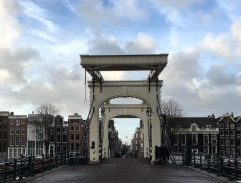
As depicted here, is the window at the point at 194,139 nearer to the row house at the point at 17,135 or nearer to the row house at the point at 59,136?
the row house at the point at 59,136

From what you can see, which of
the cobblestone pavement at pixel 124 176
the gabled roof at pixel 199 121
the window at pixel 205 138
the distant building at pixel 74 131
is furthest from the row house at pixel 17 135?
the cobblestone pavement at pixel 124 176

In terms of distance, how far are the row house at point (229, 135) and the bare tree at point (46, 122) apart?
34.4 metres

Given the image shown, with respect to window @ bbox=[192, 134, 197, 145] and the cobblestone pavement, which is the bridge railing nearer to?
the cobblestone pavement

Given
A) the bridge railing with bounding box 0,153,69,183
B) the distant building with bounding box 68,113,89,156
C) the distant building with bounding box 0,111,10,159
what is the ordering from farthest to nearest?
the distant building with bounding box 0,111,10,159 → the distant building with bounding box 68,113,89,156 → the bridge railing with bounding box 0,153,69,183

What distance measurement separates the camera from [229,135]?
73.1m

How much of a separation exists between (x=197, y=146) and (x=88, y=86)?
2015 inches

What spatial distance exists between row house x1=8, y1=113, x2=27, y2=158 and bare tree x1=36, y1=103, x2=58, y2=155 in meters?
13.8

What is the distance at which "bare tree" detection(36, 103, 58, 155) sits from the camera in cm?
5844

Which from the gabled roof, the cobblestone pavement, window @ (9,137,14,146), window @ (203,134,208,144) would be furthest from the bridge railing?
window @ (9,137,14,146)

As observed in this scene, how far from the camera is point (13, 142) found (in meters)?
74.6

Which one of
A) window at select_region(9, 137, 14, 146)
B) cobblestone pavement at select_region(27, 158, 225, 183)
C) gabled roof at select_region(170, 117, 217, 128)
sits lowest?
window at select_region(9, 137, 14, 146)

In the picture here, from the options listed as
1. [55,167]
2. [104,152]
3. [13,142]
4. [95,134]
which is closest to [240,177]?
[55,167]

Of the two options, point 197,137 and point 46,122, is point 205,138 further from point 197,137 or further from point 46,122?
point 46,122

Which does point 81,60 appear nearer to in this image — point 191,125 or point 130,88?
point 130,88
